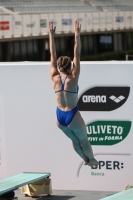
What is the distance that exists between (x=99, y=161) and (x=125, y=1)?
44531 mm

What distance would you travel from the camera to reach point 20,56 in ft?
Answer: 140

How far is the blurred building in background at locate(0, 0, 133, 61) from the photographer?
37500 millimetres

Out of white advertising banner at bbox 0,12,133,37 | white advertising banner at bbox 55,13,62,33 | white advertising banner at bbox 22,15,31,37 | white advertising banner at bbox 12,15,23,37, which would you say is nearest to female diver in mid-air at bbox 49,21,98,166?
white advertising banner at bbox 0,12,133,37

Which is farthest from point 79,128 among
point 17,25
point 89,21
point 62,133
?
point 89,21

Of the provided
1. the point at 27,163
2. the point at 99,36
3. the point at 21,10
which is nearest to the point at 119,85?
the point at 27,163

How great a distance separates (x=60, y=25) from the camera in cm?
4078

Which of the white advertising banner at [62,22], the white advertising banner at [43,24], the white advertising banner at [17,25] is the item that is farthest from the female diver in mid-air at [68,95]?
the white advertising banner at [43,24]

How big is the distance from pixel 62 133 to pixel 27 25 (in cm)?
2627

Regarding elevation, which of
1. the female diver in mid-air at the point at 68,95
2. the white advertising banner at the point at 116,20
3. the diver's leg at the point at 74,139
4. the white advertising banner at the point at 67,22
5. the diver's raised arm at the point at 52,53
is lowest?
the diver's leg at the point at 74,139

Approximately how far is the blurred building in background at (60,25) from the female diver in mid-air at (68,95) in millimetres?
25299

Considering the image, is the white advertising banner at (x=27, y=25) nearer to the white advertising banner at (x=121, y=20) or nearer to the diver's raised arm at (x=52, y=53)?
the white advertising banner at (x=121, y=20)

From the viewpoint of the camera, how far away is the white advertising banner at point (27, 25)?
3738cm

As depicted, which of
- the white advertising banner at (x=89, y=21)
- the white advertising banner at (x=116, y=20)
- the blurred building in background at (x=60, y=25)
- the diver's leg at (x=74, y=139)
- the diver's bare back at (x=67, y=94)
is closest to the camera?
the diver's bare back at (x=67, y=94)

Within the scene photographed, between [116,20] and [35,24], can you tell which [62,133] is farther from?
[116,20]
